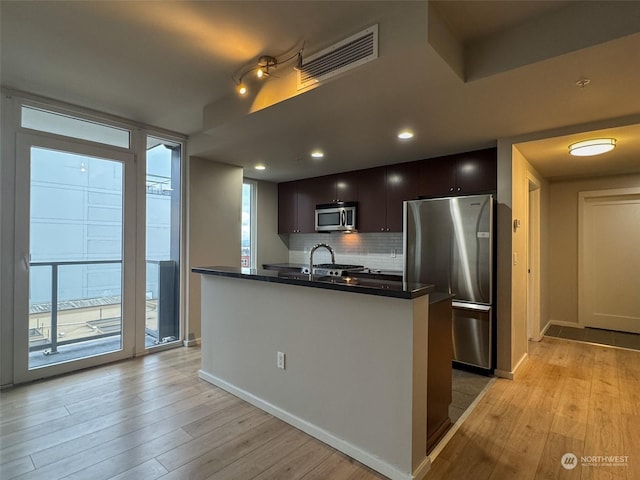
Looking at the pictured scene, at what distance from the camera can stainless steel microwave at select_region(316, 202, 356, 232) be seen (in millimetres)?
4766

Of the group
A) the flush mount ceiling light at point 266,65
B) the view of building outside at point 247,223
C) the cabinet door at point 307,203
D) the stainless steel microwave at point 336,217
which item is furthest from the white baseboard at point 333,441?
the cabinet door at point 307,203

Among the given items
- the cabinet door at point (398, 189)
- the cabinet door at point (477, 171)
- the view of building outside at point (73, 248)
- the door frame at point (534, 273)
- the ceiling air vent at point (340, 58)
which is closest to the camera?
the ceiling air vent at point (340, 58)

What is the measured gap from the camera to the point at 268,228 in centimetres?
575

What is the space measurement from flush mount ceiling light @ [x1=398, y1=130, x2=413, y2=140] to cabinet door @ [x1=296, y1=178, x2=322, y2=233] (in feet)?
7.22

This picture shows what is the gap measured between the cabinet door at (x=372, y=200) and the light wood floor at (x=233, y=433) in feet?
7.60

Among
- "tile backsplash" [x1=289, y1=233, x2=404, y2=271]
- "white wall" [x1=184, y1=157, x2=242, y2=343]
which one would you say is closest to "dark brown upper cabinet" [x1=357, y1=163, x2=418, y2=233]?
"tile backsplash" [x1=289, y1=233, x2=404, y2=271]

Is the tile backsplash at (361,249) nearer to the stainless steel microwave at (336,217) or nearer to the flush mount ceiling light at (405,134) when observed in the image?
the stainless steel microwave at (336,217)

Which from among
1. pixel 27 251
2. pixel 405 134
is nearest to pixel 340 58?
pixel 405 134

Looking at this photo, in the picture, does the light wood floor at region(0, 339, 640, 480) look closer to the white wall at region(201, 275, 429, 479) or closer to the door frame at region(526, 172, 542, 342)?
the white wall at region(201, 275, 429, 479)

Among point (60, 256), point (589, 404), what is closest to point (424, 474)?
point (589, 404)

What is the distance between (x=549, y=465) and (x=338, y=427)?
120 cm

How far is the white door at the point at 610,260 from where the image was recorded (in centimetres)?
456

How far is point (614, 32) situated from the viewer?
5.26 feet

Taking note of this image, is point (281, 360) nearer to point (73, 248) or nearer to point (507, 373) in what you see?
point (507, 373)
